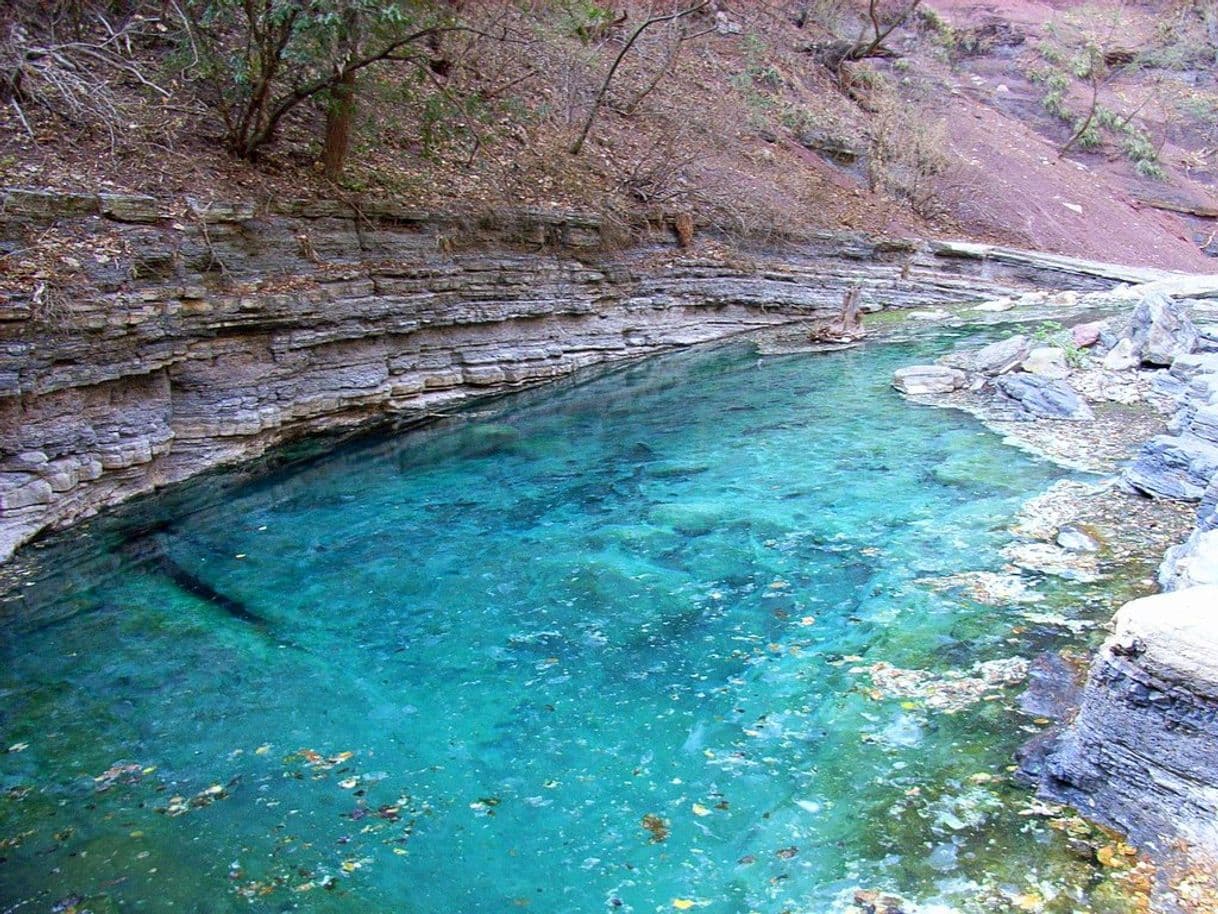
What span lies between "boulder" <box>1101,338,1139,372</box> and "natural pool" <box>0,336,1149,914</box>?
15.9 feet

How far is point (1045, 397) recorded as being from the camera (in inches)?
468

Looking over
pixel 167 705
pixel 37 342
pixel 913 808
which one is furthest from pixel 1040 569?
pixel 37 342

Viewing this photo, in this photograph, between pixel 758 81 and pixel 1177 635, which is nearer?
pixel 1177 635

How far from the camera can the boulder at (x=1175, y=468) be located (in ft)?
27.0

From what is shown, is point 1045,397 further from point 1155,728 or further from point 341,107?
point 341,107

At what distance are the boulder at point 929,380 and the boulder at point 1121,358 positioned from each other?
2.20m

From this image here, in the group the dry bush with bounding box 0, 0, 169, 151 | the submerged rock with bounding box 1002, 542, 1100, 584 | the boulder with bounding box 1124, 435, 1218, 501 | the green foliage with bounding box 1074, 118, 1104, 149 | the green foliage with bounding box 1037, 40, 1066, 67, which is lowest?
the submerged rock with bounding box 1002, 542, 1100, 584

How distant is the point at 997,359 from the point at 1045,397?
1.99 m

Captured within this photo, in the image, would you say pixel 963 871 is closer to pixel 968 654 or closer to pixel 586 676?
pixel 968 654

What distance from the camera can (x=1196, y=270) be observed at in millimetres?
25797

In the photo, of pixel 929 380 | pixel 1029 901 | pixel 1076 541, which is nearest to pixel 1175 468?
pixel 1076 541

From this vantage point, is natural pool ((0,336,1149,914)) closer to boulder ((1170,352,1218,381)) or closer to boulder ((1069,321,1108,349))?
boulder ((1170,352,1218,381))

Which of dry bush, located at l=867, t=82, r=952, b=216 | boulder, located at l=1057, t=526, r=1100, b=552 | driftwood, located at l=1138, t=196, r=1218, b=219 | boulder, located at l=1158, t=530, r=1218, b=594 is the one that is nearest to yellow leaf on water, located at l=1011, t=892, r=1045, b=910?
boulder, located at l=1158, t=530, r=1218, b=594

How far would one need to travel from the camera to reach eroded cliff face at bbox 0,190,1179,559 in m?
8.46
